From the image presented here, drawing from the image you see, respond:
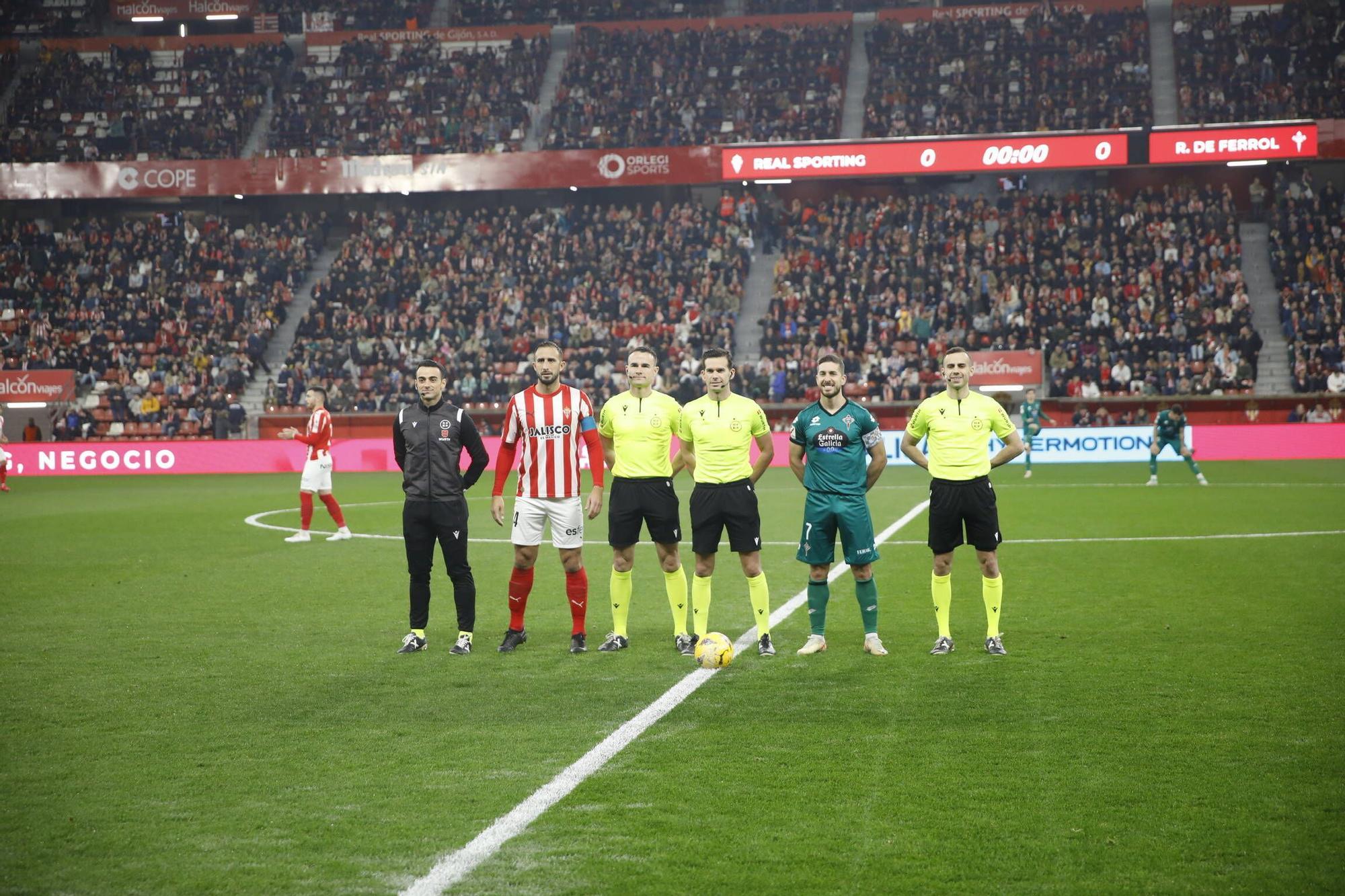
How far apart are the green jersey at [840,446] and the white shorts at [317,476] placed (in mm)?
9878

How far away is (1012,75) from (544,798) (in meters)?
41.2

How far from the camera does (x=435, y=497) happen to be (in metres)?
9.70

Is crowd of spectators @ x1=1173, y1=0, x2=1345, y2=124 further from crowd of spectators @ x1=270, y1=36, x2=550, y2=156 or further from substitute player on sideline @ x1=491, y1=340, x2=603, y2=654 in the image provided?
substitute player on sideline @ x1=491, y1=340, x2=603, y2=654

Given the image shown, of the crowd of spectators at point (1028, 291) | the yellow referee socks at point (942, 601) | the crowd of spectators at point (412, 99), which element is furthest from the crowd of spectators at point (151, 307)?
the yellow referee socks at point (942, 601)

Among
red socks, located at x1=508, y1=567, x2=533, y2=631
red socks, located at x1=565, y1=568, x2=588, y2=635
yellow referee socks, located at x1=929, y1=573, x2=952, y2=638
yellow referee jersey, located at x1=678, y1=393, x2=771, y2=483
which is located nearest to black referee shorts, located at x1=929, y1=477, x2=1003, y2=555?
yellow referee socks, located at x1=929, y1=573, x2=952, y2=638

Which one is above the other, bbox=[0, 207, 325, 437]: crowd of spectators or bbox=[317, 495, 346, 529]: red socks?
bbox=[0, 207, 325, 437]: crowd of spectators

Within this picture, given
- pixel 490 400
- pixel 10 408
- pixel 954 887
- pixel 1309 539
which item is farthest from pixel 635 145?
pixel 954 887

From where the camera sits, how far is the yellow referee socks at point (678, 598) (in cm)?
955

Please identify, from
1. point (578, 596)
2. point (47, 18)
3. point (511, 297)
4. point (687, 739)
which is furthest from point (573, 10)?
point (687, 739)

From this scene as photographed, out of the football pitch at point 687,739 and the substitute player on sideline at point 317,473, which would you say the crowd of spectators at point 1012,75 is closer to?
the substitute player on sideline at point 317,473

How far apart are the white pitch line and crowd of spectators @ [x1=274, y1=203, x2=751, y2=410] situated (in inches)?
1082

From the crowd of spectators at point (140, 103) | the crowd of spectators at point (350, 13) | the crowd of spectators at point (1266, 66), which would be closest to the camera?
the crowd of spectators at point (1266, 66)

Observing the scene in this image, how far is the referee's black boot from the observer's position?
960cm

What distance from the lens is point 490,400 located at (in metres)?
37.3
